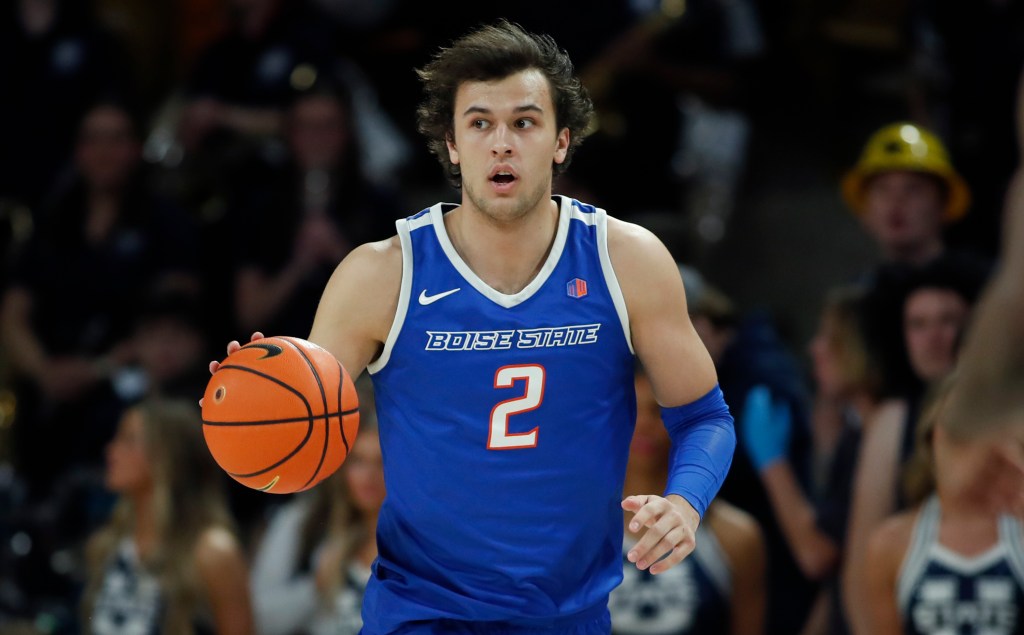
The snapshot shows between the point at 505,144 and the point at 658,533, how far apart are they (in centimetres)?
114

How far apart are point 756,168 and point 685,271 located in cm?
245

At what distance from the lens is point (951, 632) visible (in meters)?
5.50

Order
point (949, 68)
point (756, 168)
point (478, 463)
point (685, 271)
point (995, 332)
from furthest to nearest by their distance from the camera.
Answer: point (756, 168), point (949, 68), point (685, 271), point (478, 463), point (995, 332)

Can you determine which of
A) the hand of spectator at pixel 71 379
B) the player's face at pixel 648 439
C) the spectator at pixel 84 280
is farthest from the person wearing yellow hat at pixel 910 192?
the hand of spectator at pixel 71 379

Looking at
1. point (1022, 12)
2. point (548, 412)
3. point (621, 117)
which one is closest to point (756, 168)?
point (621, 117)

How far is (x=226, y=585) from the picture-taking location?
22.2ft

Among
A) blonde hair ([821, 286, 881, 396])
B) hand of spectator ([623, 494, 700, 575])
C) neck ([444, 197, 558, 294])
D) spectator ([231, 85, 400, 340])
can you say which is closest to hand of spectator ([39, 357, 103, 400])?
spectator ([231, 85, 400, 340])

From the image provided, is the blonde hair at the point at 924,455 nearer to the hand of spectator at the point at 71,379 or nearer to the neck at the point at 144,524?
the neck at the point at 144,524

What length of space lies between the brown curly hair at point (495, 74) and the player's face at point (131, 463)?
2818mm

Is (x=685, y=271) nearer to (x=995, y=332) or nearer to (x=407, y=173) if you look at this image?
(x=407, y=173)

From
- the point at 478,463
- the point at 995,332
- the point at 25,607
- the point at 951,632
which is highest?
the point at 995,332

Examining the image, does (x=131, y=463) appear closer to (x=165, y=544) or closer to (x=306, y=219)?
(x=165, y=544)

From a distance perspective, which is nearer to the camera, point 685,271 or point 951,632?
point 951,632

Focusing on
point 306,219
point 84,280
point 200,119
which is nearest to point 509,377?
point 306,219
